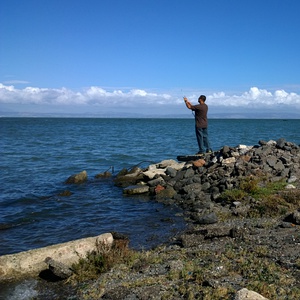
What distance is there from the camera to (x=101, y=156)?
29891 mm

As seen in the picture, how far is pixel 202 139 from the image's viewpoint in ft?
59.5

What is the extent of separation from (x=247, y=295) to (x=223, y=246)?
2805 mm

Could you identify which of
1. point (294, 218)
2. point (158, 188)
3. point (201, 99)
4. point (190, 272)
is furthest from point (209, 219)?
point (201, 99)

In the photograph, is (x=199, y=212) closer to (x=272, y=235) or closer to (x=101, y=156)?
(x=272, y=235)

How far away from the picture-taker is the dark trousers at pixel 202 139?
58.1ft

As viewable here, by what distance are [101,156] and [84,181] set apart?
10710mm

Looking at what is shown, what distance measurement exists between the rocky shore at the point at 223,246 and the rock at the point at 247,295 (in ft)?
0.05

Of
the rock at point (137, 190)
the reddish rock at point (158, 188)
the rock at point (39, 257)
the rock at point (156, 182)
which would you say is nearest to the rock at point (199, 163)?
the rock at point (156, 182)

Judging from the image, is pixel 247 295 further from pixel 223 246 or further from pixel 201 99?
pixel 201 99

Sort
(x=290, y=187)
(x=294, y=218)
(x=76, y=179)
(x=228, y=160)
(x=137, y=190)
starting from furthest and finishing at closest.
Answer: (x=76, y=179) < (x=228, y=160) < (x=137, y=190) < (x=290, y=187) < (x=294, y=218)

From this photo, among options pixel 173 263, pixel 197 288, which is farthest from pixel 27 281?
pixel 197 288

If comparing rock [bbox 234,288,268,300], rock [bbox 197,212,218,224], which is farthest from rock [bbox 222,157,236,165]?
rock [bbox 234,288,268,300]

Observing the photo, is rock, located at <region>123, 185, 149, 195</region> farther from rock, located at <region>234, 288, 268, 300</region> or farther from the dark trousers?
rock, located at <region>234, 288, 268, 300</region>

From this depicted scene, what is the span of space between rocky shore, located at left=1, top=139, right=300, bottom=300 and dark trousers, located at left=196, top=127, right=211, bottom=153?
2375mm
